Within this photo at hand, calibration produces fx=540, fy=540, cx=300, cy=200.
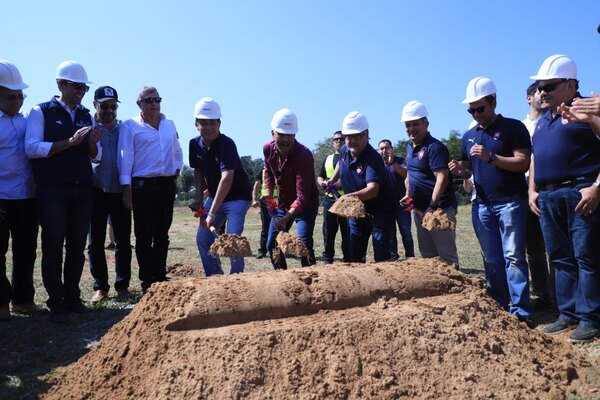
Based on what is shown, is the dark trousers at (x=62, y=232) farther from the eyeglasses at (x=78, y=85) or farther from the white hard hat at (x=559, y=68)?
the white hard hat at (x=559, y=68)

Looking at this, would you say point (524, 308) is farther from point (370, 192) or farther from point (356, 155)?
point (356, 155)

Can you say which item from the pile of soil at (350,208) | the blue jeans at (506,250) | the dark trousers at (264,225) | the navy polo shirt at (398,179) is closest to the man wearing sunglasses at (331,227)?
the navy polo shirt at (398,179)

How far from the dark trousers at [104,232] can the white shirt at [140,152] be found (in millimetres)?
424

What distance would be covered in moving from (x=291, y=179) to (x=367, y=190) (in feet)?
3.04

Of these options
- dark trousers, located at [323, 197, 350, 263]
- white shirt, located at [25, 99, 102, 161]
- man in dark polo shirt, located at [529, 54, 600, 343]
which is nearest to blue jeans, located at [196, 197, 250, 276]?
white shirt, located at [25, 99, 102, 161]

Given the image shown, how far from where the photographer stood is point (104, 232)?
Answer: 21.6 ft

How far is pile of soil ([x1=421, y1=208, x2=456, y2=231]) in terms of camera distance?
5.51 metres

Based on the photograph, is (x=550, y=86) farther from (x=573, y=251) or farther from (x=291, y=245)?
(x=291, y=245)

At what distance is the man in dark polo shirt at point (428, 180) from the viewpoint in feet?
18.7

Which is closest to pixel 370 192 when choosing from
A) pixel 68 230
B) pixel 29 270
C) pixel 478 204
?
pixel 478 204

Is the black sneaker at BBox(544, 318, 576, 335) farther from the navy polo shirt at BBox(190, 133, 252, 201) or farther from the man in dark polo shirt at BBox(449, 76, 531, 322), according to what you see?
the navy polo shirt at BBox(190, 133, 252, 201)

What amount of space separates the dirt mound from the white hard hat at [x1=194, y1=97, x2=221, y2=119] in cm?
230

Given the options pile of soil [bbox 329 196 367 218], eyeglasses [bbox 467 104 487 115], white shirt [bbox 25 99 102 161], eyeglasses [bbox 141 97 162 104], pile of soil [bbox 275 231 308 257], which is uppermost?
eyeglasses [bbox 141 97 162 104]

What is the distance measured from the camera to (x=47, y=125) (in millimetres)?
5609
